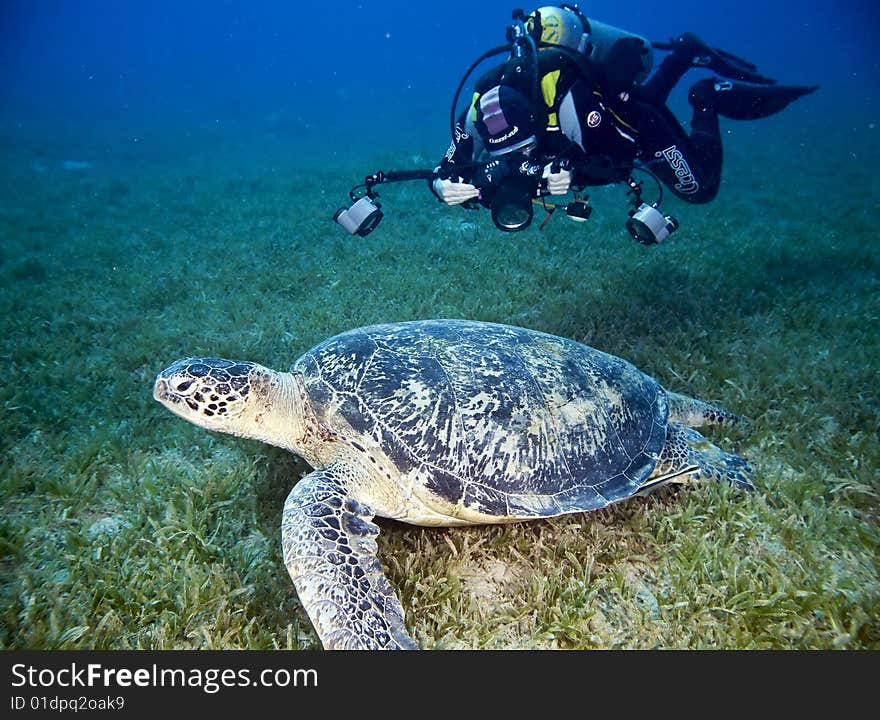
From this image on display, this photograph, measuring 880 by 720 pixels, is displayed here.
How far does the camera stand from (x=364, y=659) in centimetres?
201

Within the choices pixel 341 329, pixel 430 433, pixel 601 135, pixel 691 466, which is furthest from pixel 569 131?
pixel 430 433

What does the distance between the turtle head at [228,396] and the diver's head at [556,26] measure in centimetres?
416

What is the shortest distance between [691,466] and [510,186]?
Answer: 2.80 m

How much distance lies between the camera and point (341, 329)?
5.60 metres

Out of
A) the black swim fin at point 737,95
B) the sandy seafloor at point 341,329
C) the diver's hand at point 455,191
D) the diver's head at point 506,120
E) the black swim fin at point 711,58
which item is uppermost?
the black swim fin at point 711,58

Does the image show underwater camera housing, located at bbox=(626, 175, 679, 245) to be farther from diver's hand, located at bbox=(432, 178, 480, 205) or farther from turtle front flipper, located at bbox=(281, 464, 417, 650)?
turtle front flipper, located at bbox=(281, 464, 417, 650)

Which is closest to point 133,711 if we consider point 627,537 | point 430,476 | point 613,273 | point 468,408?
point 430,476

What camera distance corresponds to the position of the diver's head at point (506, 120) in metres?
4.16

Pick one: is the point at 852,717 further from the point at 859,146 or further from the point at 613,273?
the point at 859,146

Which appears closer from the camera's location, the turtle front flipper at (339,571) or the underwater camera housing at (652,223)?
the turtle front flipper at (339,571)

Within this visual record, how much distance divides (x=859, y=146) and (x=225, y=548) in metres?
23.6

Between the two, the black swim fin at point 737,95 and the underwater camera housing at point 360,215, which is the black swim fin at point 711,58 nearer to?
the black swim fin at point 737,95

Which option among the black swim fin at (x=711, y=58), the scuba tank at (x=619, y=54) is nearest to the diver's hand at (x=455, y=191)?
the scuba tank at (x=619, y=54)

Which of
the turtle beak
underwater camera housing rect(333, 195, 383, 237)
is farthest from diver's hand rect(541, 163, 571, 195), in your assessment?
the turtle beak
